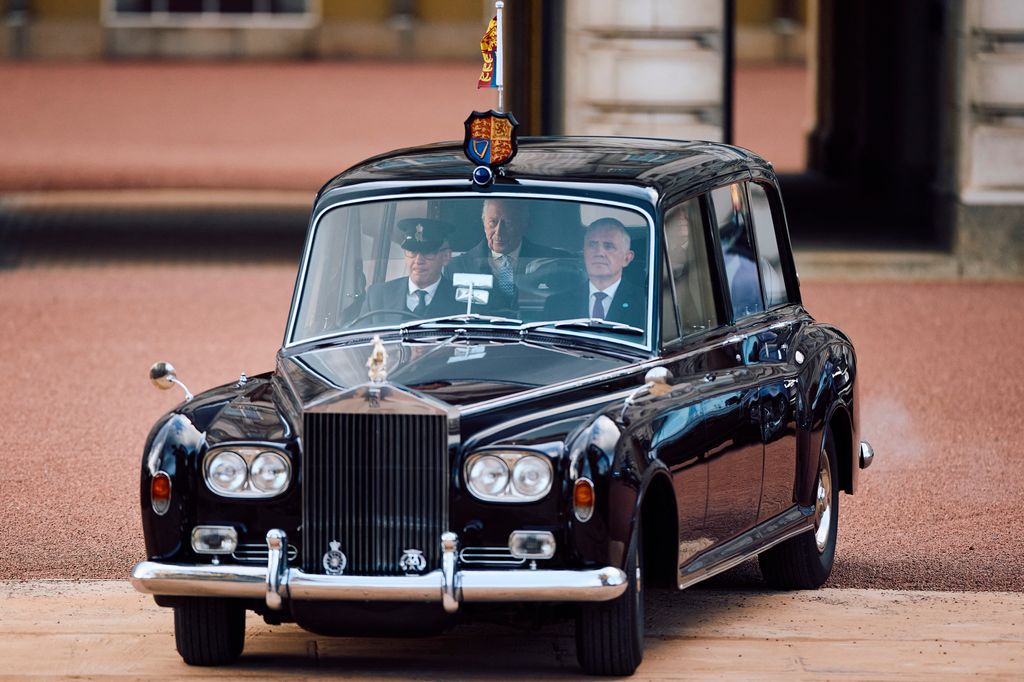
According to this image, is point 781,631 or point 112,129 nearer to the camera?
point 781,631

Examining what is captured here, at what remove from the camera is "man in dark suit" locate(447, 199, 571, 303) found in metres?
7.10

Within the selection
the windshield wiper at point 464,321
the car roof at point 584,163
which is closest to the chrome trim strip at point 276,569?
the windshield wiper at point 464,321

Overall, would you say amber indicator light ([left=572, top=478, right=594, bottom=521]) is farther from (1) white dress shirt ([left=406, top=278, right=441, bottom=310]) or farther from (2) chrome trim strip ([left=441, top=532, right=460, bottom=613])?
(1) white dress shirt ([left=406, top=278, right=441, bottom=310])

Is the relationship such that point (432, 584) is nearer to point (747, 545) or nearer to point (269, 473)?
point (269, 473)

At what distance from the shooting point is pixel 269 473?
6.26 meters

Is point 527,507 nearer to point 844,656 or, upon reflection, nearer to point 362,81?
point 844,656

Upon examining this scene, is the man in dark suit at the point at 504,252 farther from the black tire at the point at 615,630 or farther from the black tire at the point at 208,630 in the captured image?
the black tire at the point at 208,630

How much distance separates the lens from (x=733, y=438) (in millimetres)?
7027

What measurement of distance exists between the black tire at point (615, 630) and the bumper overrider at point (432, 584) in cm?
19

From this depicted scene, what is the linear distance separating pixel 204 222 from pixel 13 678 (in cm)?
1693

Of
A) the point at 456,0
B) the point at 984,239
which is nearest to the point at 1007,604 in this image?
the point at 984,239

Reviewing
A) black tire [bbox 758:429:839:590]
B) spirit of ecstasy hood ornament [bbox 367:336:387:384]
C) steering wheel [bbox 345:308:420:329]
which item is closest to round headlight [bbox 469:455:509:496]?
spirit of ecstasy hood ornament [bbox 367:336:387:384]

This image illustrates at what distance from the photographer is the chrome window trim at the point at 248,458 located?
623 centimetres

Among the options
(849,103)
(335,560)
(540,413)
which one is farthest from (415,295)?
(849,103)
